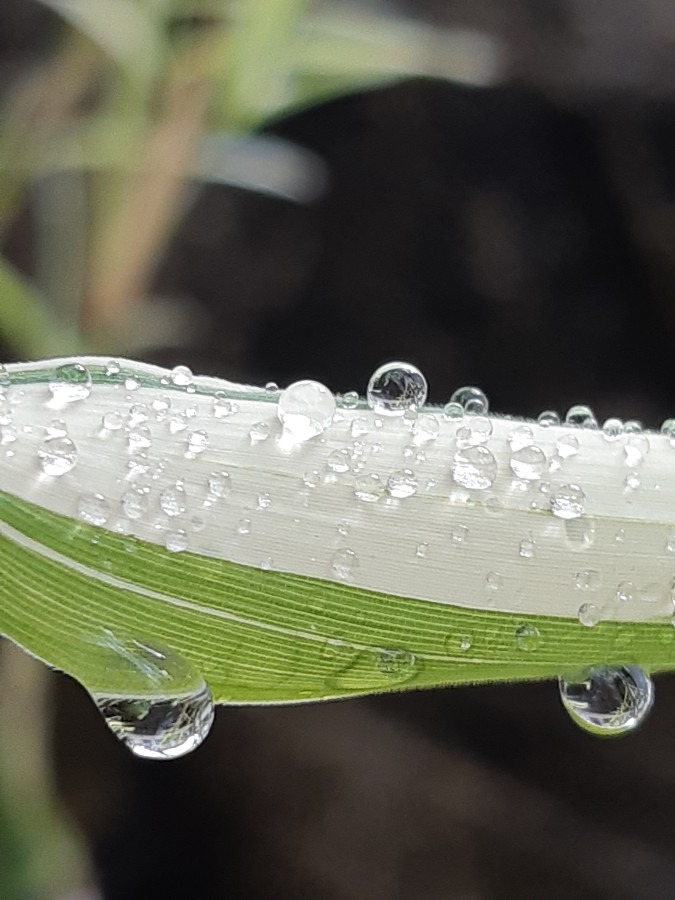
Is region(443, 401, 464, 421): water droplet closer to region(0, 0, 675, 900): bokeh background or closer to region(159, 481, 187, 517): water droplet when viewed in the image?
region(159, 481, 187, 517): water droplet

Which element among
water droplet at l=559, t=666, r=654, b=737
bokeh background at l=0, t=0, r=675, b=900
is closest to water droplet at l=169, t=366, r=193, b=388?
water droplet at l=559, t=666, r=654, b=737

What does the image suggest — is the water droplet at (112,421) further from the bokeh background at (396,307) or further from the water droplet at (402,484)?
the bokeh background at (396,307)

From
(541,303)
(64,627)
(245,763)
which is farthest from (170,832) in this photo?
(64,627)

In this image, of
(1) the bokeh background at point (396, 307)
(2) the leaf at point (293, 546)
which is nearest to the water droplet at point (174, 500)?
(2) the leaf at point (293, 546)

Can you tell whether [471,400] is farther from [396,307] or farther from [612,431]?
[396,307]

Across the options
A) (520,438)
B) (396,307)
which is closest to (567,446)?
(520,438)

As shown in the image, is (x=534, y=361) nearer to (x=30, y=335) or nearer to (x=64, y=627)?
(x=30, y=335)
